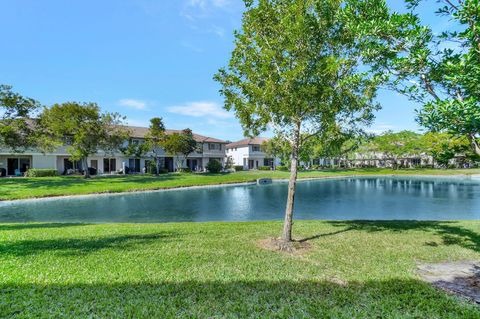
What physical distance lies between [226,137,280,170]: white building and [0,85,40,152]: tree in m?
41.0

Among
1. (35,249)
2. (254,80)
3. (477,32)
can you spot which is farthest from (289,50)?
(35,249)

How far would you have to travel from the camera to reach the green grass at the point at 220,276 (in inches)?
177

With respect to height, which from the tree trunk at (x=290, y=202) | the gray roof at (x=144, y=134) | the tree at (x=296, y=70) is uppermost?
the gray roof at (x=144, y=134)

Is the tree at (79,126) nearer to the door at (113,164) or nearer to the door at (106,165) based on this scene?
the door at (106,165)

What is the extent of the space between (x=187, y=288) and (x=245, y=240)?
4.04 meters

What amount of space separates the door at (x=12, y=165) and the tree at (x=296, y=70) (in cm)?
4216

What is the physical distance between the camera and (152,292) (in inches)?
199

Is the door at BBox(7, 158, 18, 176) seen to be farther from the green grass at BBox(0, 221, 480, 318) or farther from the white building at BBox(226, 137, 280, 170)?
the white building at BBox(226, 137, 280, 170)

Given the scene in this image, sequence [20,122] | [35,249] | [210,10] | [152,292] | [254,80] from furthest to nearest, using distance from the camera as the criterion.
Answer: [20,122] < [210,10] < [254,80] < [35,249] < [152,292]

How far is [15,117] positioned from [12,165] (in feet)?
40.4

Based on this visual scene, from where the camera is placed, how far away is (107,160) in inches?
1828

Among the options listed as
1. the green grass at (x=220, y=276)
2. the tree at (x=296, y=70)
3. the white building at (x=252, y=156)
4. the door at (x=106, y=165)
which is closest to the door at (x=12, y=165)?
the door at (x=106, y=165)

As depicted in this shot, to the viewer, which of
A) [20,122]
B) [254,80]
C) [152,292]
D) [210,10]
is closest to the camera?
[152,292]

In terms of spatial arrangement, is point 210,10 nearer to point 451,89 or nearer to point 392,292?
point 451,89
